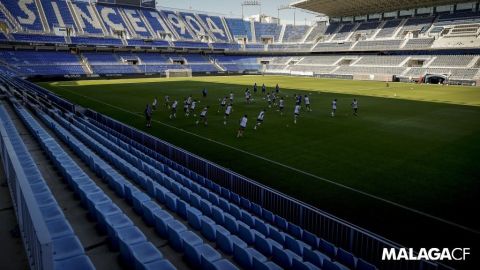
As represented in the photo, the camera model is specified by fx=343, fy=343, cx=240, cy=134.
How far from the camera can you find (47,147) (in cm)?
1191

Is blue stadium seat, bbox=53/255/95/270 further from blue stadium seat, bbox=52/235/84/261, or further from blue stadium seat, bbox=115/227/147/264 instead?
blue stadium seat, bbox=115/227/147/264

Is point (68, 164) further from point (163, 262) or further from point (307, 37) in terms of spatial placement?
point (307, 37)

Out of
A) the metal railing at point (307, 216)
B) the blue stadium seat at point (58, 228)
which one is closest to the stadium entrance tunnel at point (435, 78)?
the metal railing at point (307, 216)

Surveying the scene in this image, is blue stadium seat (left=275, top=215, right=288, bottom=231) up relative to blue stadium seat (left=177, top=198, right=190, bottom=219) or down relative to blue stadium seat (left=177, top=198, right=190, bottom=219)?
down

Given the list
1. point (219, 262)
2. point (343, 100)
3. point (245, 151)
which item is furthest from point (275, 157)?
point (343, 100)

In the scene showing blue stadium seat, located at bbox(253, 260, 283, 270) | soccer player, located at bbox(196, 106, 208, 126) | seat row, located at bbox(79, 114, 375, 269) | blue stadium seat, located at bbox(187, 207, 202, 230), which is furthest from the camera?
soccer player, located at bbox(196, 106, 208, 126)

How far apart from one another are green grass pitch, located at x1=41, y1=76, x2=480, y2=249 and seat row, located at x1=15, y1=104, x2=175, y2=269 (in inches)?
234

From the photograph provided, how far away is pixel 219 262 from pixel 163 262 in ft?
2.96

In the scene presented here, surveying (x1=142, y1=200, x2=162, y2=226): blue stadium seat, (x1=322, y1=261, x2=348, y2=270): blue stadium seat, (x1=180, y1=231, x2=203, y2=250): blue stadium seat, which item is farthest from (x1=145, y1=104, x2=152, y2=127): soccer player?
(x1=322, y1=261, x2=348, y2=270): blue stadium seat

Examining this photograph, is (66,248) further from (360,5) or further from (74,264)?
(360,5)

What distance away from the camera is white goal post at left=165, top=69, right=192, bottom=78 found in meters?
65.2

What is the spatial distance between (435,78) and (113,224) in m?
57.8

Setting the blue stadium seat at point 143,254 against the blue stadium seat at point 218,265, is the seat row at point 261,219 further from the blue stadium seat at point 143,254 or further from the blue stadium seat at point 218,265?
the blue stadium seat at point 143,254

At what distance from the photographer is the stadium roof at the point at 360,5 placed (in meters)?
63.4
